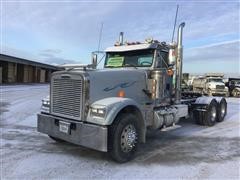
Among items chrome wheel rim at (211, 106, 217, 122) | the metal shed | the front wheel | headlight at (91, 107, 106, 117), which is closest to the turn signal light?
the front wheel

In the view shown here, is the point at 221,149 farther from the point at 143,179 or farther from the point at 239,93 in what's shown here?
the point at 239,93

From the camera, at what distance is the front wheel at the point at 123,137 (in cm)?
560

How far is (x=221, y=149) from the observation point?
7055 millimetres

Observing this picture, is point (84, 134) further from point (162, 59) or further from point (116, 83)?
point (162, 59)

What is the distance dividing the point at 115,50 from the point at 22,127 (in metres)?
3.72

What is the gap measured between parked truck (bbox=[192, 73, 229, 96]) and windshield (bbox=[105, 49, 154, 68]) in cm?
2122

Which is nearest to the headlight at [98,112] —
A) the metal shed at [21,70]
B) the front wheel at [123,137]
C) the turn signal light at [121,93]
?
the front wheel at [123,137]

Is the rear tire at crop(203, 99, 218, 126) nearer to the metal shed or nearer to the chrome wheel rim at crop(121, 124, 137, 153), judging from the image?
the chrome wheel rim at crop(121, 124, 137, 153)

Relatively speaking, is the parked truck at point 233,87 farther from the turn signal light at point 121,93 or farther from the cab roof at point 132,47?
the turn signal light at point 121,93

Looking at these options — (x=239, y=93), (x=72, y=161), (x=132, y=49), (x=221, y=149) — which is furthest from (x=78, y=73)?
(x=239, y=93)

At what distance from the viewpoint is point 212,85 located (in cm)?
2992

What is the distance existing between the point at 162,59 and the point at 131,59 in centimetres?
81

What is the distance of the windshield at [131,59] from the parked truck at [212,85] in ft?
69.6

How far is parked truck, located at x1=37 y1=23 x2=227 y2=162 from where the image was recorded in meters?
5.59
